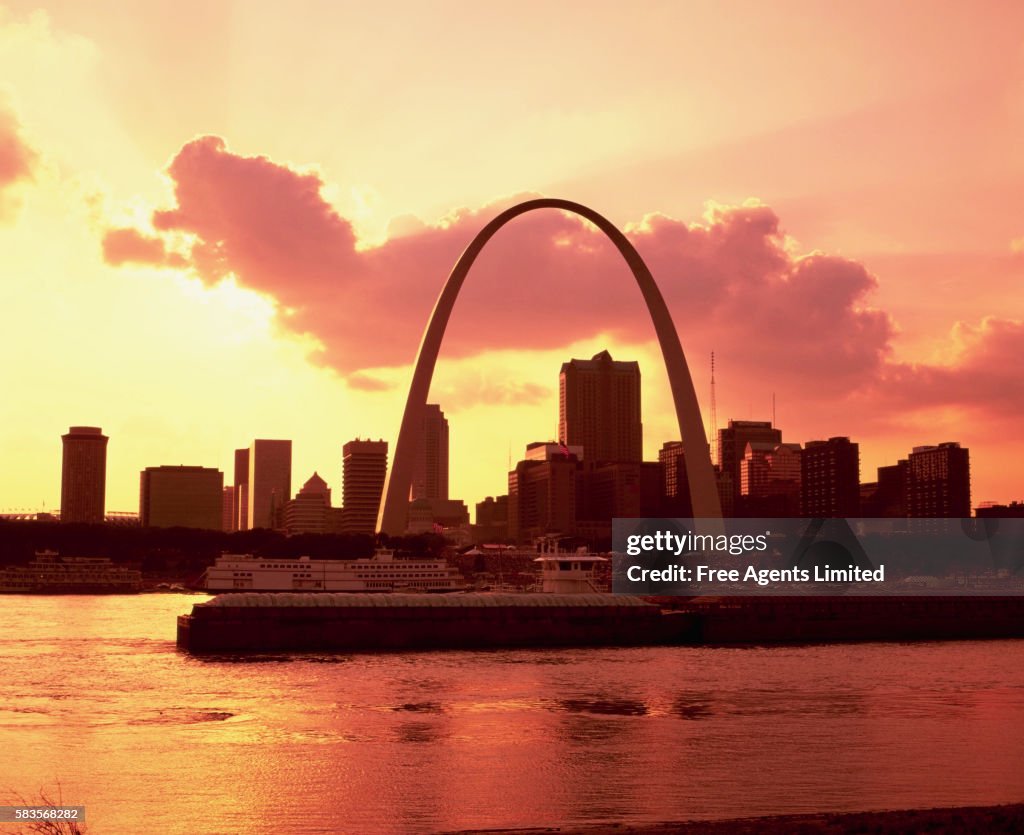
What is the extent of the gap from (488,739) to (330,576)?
5747 centimetres

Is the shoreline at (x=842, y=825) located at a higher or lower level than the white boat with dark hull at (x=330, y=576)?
lower

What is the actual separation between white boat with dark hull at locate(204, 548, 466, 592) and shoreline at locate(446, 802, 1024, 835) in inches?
2625

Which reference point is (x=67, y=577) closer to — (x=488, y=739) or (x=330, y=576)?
(x=330, y=576)

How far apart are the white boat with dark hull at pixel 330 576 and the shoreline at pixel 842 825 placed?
66687mm

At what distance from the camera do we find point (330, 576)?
87.2 metres

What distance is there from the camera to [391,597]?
63.8 m

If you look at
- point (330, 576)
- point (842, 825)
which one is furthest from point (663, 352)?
point (842, 825)

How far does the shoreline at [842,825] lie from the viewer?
61.6ft

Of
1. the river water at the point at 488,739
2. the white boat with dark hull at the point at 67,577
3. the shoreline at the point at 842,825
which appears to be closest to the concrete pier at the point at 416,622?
the river water at the point at 488,739

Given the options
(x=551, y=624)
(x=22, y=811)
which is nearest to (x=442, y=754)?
(x=22, y=811)

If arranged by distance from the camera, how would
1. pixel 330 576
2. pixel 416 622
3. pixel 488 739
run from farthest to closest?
1. pixel 330 576
2. pixel 416 622
3. pixel 488 739

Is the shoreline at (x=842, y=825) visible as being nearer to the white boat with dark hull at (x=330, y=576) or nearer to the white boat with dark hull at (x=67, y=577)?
the white boat with dark hull at (x=330, y=576)

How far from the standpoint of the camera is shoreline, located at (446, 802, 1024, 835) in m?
18.8

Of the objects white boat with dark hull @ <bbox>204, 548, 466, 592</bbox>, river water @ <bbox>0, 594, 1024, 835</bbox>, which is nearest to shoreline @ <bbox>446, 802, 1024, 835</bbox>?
river water @ <bbox>0, 594, 1024, 835</bbox>
